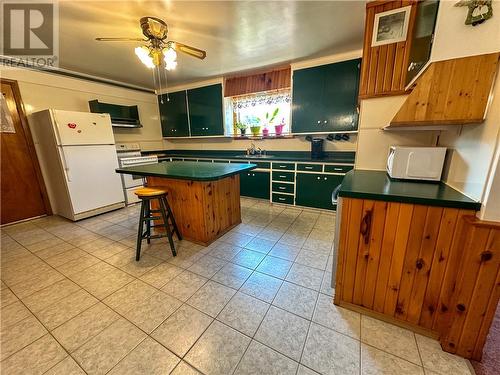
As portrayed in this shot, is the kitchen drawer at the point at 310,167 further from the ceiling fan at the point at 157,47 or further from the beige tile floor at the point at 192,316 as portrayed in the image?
the ceiling fan at the point at 157,47

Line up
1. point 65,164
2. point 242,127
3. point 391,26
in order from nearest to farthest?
point 391,26 < point 65,164 < point 242,127

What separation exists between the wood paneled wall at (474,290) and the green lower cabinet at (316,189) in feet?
6.94

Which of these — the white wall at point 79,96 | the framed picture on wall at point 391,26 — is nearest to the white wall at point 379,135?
the framed picture on wall at point 391,26

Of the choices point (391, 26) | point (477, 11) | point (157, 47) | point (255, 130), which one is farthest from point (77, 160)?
point (477, 11)

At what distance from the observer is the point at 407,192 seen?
1237 millimetres

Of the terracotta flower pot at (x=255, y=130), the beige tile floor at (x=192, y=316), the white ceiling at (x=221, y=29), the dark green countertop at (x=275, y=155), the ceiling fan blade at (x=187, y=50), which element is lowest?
the beige tile floor at (x=192, y=316)

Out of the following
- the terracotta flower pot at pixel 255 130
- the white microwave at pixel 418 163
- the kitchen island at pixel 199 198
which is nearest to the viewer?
the white microwave at pixel 418 163

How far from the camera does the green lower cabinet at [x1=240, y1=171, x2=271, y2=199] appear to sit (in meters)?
3.80

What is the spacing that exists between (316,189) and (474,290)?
231cm

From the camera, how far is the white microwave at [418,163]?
145 cm

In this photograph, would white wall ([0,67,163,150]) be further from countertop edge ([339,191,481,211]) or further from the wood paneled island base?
countertop edge ([339,191,481,211])

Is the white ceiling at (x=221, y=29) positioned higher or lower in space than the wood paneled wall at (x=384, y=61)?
higher

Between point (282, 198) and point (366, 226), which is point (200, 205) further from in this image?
point (282, 198)

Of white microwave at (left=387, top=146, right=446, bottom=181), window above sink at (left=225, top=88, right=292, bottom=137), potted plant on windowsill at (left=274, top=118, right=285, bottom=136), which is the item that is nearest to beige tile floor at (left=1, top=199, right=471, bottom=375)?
white microwave at (left=387, top=146, right=446, bottom=181)
